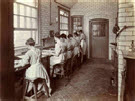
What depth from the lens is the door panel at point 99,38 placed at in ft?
21.7

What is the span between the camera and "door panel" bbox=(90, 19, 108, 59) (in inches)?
261

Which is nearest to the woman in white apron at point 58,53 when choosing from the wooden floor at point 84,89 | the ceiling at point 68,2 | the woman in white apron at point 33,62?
the wooden floor at point 84,89

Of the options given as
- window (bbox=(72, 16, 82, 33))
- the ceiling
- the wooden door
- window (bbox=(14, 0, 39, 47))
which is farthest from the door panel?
window (bbox=(14, 0, 39, 47))

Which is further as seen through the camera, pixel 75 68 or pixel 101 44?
pixel 101 44

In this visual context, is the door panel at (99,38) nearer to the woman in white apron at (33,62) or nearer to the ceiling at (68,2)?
the ceiling at (68,2)

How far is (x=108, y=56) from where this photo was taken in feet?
21.6

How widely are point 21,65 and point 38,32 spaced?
191 centimetres

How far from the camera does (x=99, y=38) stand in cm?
673

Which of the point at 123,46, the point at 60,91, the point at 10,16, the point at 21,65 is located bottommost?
the point at 60,91

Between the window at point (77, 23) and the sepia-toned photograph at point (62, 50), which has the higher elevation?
the window at point (77, 23)

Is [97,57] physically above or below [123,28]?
below

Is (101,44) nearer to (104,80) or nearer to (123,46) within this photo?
(104,80)

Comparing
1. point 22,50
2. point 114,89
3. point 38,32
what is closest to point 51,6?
point 38,32

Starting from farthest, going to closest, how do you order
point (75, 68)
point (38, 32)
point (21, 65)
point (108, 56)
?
point (108, 56)
point (75, 68)
point (38, 32)
point (21, 65)
